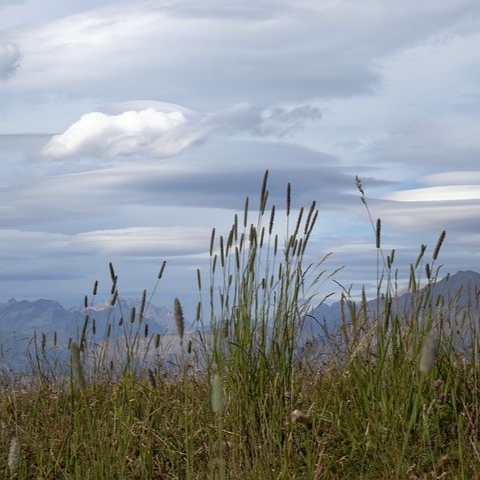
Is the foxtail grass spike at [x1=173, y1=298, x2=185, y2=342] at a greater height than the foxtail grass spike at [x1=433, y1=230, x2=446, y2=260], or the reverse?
the foxtail grass spike at [x1=433, y1=230, x2=446, y2=260]

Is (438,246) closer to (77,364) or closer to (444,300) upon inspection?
(444,300)

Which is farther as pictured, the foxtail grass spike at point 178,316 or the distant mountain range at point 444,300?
the distant mountain range at point 444,300

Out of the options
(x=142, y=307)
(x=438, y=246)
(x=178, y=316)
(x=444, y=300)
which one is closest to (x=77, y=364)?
(x=178, y=316)

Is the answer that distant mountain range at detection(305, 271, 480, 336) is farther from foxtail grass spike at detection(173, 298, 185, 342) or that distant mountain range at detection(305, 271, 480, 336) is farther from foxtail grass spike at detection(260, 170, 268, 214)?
foxtail grass spike at detection(173, 298, 185, 342)

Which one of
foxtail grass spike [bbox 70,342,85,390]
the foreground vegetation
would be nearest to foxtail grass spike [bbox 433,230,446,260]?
the foreground vegetation

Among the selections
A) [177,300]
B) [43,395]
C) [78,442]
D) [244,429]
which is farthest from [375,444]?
[43,395]

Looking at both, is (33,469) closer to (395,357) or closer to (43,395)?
(43,395)

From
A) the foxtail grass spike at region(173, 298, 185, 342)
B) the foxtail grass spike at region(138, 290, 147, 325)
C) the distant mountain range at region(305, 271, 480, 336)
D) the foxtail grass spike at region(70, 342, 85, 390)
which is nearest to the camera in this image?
the foxtail grass spike at region(70, 342, 85, 390)

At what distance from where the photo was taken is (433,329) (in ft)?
15.9

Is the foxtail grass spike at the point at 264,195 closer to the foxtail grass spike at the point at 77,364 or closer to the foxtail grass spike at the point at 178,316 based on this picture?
the foxtail grass spike at the point at 178,316

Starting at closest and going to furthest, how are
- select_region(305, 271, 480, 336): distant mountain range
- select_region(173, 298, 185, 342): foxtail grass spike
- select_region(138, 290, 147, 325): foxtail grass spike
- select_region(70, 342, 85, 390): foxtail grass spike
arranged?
select_region(70, 342, 85, 390): foxtail grass spike < select_region(173, 298, 185, 342): foxtail grass spike < select_region(138, 290, 147, 325): foxtail grass spike < select_region(305, 271, 480, 336): distant mountain range

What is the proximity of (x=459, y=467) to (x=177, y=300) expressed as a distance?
1.55 meters

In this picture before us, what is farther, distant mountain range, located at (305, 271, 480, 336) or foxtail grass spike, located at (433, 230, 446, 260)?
distant mountain range, located at (305, 271, 480, 336)

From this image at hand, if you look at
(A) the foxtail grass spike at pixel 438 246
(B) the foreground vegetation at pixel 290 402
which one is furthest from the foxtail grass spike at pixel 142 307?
(A) the foxtail grass spike at pixel 438 246
